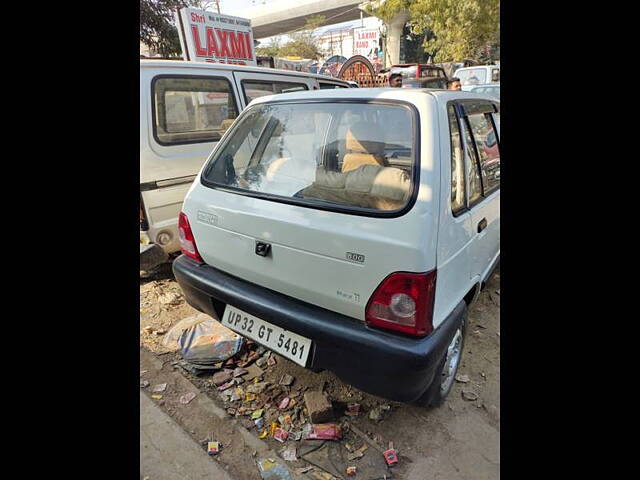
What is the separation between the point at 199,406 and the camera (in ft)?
7.10

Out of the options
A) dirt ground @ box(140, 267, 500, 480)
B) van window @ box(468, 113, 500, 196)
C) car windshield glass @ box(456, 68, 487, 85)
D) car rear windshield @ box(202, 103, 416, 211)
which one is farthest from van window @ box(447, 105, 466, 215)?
car windshield glass @ box(456, 68, 487, 85)

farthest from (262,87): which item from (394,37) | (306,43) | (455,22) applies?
(306,43)

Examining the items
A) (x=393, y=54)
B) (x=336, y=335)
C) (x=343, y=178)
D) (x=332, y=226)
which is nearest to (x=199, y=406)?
(x=336, y=335)

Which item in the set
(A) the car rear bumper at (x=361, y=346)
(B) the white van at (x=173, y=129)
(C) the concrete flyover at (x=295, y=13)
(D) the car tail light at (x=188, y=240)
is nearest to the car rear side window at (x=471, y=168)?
(A) the car rear bumper at (x=361, y=346)

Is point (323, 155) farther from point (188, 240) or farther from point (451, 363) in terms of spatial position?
point (451, 363)

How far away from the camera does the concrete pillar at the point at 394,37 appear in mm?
20578

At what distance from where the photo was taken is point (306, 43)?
28500 millimetres

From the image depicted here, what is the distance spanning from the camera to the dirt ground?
6.03 ft

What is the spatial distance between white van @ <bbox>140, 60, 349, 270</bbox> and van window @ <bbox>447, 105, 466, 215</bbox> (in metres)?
2.22

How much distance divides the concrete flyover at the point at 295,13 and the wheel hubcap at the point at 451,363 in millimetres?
29543

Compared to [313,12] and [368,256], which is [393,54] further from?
[368,256]

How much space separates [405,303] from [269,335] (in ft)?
2.34

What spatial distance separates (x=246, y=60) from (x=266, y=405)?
5854mm

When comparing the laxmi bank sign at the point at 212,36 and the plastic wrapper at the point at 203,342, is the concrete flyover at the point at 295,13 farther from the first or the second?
the plastic wrapper at the point at 203,342
